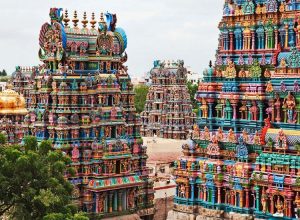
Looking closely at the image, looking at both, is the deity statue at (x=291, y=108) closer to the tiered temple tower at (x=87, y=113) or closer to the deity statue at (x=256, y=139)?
the deity statue at (x=256, y=139)

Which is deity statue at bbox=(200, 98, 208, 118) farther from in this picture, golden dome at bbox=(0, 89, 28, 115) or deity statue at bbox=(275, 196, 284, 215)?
golden dome at bbox=(0, 89, 28, 115)

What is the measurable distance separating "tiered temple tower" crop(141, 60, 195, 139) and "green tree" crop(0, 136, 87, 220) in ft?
140

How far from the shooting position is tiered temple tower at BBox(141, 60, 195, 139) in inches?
2625

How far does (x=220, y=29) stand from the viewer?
29.7m

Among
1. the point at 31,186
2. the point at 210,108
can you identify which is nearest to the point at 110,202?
the point at 210,108

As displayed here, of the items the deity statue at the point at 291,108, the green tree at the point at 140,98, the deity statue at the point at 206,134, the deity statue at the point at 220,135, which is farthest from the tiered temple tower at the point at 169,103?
the deity statue at the point at 291,108

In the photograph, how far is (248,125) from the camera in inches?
1099

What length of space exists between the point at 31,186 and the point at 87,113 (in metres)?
9.29

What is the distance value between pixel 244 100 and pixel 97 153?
24.1ft

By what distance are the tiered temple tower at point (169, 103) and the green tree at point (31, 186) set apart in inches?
1677

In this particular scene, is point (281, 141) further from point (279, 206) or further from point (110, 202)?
point (110, 202)

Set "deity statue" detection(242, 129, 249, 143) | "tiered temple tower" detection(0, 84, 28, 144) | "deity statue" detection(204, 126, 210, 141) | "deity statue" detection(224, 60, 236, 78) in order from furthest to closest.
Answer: "tiered temple tower" detection(0, 84, 28, 144), "deity statue" detection(204, 126, 210, 141), "deity statue" detection(224, 60, 236, 78), "deity statue" detection(242, 129, 249, 143)

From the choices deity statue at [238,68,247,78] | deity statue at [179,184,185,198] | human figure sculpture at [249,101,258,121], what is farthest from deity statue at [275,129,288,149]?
deity statue at [179,184,185,198]

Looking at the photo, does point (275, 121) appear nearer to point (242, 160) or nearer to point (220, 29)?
point (242, 160)
